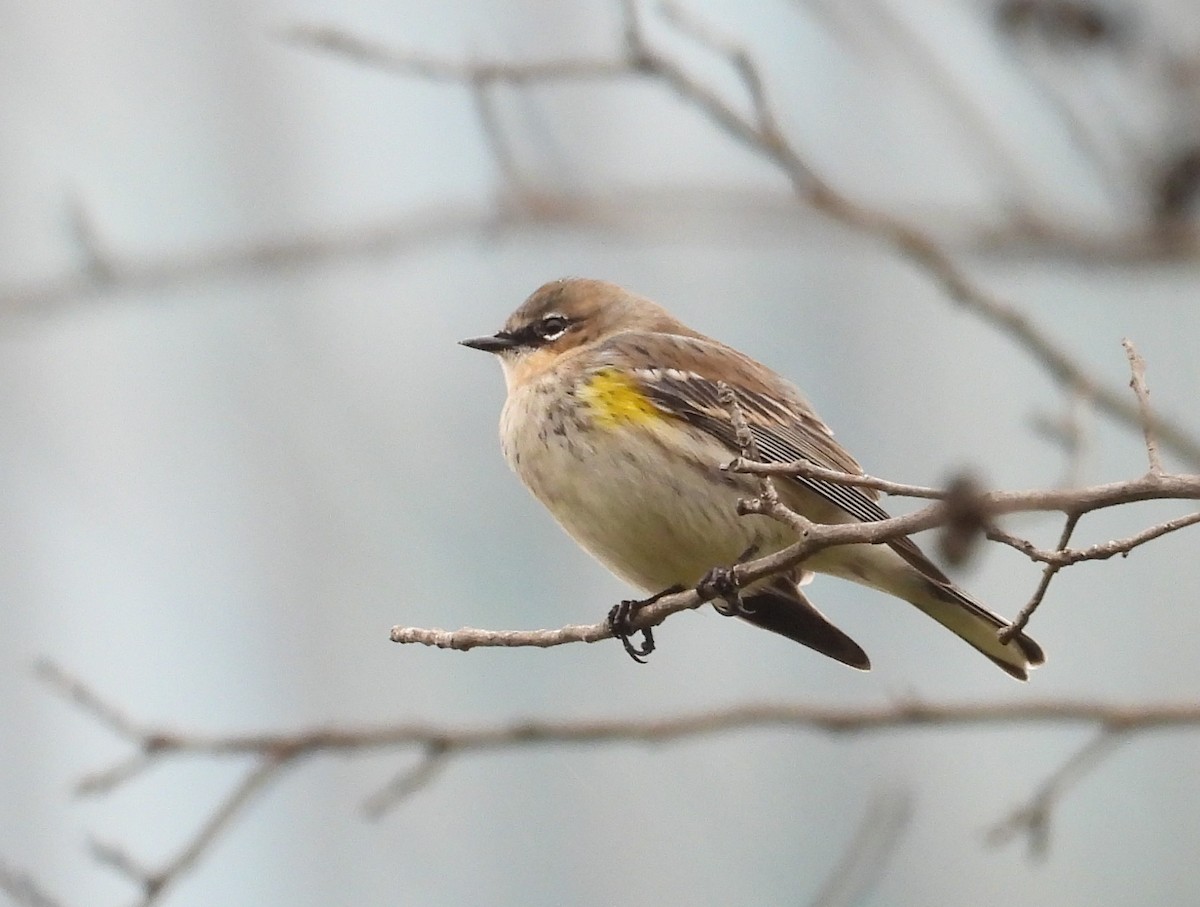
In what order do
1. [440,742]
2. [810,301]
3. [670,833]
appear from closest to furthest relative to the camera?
1. [440,742]
2. [670,833]
3. [810,301]

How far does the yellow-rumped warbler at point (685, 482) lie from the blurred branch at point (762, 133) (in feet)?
2.64

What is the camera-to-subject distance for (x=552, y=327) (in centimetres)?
677

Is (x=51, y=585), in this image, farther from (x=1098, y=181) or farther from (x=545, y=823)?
(x=1098, y=181)

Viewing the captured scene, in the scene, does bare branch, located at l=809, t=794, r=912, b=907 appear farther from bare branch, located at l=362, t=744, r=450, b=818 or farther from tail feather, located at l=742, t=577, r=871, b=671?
bare branch, located at l=362, t=744, r=450, b=818

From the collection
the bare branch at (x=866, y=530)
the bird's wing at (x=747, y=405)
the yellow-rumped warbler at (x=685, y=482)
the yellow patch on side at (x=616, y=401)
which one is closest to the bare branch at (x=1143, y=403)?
the bare branch at (x=866, y=530)

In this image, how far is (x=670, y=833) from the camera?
16.1m

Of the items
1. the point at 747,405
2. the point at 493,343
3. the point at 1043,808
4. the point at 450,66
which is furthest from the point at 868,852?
the point at 450,66

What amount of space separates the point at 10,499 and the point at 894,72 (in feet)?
56.6

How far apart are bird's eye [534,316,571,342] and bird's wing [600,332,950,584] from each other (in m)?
0.32

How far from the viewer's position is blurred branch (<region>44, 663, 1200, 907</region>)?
4.83m

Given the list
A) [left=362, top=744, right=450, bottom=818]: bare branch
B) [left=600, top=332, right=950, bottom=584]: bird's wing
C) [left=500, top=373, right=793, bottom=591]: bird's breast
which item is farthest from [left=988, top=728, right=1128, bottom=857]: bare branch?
[left=362, top=744, right=450, bottom=818]: bare branch

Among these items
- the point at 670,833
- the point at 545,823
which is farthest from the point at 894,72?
the point at 545,823

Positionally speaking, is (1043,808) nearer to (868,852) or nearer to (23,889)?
(868,852)

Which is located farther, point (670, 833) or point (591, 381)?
point (670, 833)
